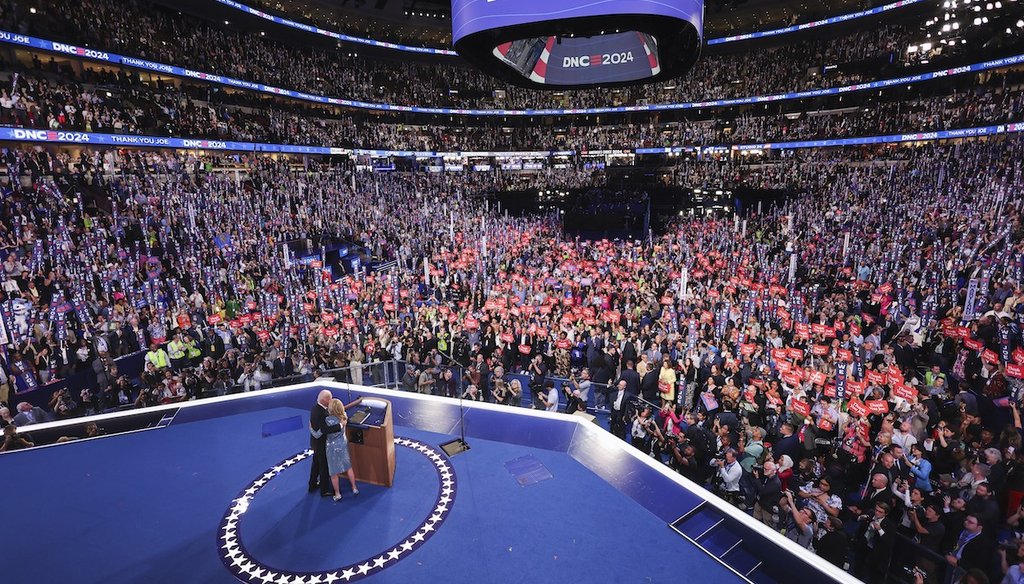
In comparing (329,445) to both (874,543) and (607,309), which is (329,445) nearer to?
(874,543)

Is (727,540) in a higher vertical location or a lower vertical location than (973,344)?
lower

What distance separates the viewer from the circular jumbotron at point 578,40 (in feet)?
16.6

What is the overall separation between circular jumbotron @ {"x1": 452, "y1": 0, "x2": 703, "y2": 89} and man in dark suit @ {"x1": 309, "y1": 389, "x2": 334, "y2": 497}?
14.9ft

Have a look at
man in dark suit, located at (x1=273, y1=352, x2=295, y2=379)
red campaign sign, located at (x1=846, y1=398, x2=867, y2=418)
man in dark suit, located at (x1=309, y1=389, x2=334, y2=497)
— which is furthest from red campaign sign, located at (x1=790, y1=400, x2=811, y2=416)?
man in dark suit, located at (x1=273, y1=352, x2=295, y2=379)

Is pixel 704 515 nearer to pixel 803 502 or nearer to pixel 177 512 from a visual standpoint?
pixel 803 502

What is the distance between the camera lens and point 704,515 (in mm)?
6238

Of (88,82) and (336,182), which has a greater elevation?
(88,82)

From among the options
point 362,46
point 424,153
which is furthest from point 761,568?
point 362,46

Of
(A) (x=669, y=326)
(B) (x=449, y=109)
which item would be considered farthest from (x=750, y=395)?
(B) (x=449, y=109)

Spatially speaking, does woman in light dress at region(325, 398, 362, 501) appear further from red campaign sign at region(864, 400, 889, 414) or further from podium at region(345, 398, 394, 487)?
red campaign sign at region(864, 400, 889, 414)

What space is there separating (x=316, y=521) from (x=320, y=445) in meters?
0.89

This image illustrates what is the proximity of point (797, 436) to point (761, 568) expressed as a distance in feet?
10.8

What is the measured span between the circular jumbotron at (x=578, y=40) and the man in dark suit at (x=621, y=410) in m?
5.35

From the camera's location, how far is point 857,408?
808 cm
